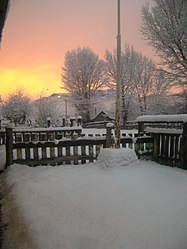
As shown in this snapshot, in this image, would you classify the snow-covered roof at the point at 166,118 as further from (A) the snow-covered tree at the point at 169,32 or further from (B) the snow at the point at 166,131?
(A) the snow-covered tree at the point at 169,32

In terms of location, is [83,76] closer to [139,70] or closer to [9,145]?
[139,70]

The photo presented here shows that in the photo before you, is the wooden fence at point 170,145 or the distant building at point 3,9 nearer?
the distant building at point 3,9

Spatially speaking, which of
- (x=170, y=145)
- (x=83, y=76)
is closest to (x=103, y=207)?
(x=170, y=145)

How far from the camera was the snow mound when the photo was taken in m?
5.97

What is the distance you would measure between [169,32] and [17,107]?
31626 mm

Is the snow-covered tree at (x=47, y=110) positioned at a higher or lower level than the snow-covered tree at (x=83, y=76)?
lower

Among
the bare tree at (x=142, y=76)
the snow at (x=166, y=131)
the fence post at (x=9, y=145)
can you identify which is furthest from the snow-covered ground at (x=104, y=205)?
the bare tree at (x=142, y=76)

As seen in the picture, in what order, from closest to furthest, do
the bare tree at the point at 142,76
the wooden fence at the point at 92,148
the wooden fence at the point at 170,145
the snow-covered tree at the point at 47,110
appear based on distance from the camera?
the wooden fence at the point at 170,145 < the wooden fence at the point at 92,148 < the bare tree at the point at 142,76 < the snow-covered tree at the point at 47,110

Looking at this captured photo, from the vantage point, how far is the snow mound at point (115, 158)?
5.97 m

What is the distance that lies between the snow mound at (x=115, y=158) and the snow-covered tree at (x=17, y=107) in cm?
3299

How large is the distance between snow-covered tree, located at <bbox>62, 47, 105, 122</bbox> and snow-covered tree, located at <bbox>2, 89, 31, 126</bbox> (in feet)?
26.1

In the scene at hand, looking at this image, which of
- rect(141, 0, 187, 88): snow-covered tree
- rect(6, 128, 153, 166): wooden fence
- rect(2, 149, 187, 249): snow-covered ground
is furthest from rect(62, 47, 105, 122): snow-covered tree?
rect(2, 149, 187, 249): snow-covered ground

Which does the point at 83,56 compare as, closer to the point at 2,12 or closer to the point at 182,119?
the point at 182,119

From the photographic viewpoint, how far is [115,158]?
5.97 m
